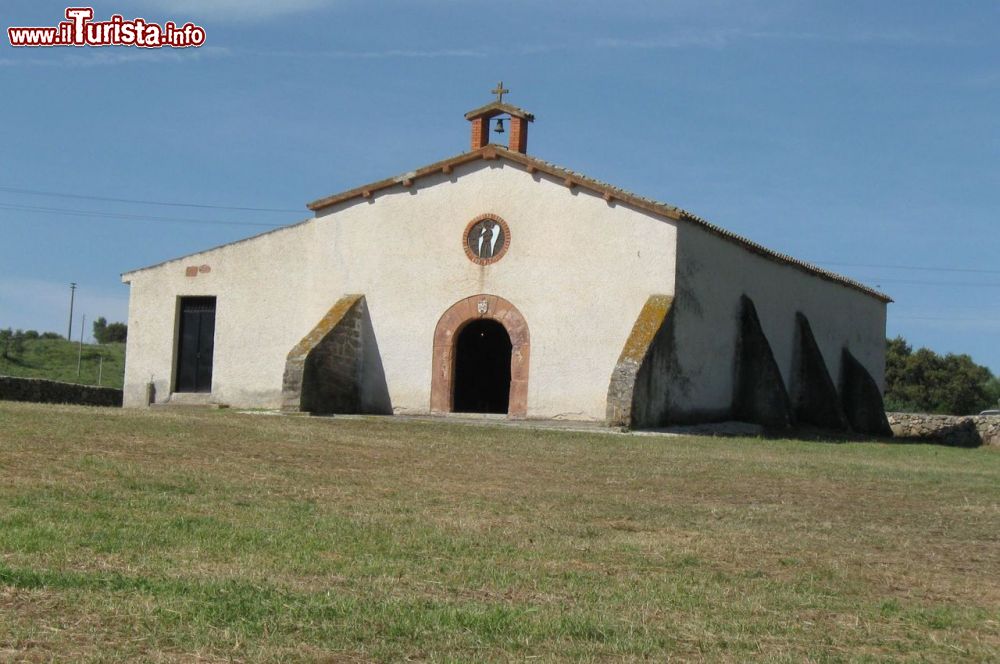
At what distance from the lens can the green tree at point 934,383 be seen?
2613 inches

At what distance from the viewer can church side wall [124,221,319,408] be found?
25.9 metres

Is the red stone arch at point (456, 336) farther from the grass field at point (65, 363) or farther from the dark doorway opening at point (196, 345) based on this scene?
the grass field at point (65, 363)

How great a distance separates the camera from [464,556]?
26.0ft

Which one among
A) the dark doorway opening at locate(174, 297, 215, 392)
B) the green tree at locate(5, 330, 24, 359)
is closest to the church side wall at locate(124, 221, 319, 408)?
the dark doorway opening at locate(174, 297, 215, 392)

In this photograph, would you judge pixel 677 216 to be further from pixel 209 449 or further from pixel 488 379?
pixel 209 449

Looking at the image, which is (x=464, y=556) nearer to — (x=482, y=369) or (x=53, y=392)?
(x=482, y=369)

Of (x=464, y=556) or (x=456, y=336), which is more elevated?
(x=456, y=336)

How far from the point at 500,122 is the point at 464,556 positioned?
18.5m

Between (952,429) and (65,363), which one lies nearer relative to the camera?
(952,429)

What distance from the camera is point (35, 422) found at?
14844 millimetres

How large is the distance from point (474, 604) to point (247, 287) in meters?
20.8

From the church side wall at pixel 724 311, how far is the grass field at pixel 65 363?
2618cm

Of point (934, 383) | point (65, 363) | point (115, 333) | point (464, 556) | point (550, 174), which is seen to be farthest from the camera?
point (115, 333)

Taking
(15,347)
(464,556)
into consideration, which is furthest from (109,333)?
(464,556)
